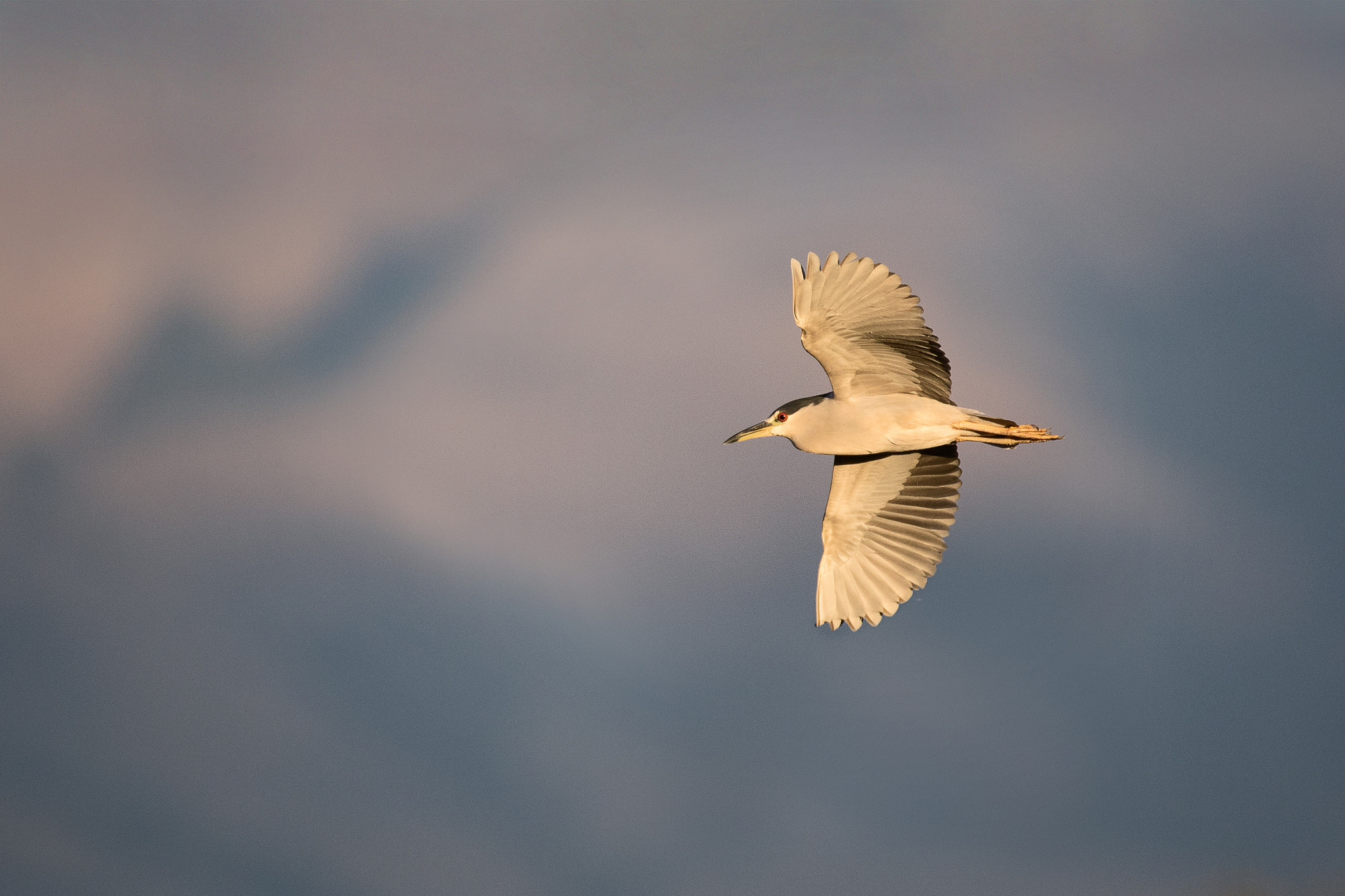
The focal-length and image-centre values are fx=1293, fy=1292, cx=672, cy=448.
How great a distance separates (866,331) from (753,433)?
2.26 m

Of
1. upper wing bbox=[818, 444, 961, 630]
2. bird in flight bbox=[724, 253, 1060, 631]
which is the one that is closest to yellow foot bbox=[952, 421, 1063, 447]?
bird in flight bbox=[724, 253, 1060, 631]

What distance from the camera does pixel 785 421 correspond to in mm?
17734

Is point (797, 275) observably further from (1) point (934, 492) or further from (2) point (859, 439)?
(1) point (934, 492)

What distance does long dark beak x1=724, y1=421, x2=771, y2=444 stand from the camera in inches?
700

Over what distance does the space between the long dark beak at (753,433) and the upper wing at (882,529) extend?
1307 millimetres

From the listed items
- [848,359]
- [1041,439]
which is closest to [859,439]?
[848,359]

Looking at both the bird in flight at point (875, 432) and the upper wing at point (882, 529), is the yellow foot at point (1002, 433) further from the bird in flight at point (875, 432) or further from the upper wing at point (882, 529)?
the upper wing at point (882, 529)

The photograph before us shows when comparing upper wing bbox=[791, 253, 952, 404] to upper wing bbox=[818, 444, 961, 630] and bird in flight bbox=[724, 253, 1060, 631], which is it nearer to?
bird in flight bbox=[724, 253, 1060, 631]

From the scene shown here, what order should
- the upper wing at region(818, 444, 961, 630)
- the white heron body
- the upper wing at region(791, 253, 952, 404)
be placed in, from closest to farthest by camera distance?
the upper wing at region(791, 253, 952, 404), the white heron body, the upper wing at region(818, 444, 961, 630)

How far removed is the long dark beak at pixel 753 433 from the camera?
17781mm

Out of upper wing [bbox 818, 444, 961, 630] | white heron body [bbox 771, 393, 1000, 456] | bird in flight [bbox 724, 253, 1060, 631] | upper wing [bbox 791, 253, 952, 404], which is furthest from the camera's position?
upper wing [bbox 818, 444, 961, 630]

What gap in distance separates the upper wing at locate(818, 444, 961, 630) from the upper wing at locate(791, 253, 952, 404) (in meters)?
1.35

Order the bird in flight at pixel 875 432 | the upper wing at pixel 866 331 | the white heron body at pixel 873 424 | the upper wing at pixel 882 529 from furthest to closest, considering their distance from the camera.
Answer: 1. the upper wing at pixel 882 529
2. the white heron body at pixel 873 424
3. the bird in flight at pixel 875 432
4. the upper wing at pixel 866 331

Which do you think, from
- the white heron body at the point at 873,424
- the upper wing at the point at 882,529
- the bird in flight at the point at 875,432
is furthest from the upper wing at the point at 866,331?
the upper wing at the point at 882,529
